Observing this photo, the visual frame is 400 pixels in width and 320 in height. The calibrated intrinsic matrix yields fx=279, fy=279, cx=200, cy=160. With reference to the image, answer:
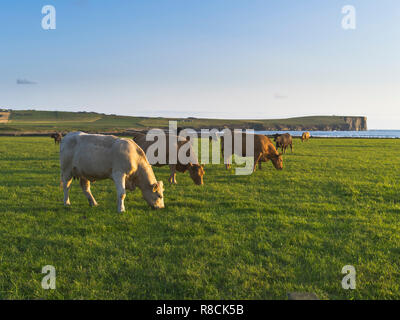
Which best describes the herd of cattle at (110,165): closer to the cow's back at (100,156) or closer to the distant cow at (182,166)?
the cow's back at (100,156)

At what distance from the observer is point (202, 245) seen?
587 centimetres

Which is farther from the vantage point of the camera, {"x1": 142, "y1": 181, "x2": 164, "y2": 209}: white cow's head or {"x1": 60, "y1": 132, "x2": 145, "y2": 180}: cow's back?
{"x1": 142, "y1": 181, "x2": 164, "y2": 209}: white cow's head

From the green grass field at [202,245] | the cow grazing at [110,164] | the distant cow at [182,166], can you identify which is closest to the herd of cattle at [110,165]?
the cow grazing at [110,164]

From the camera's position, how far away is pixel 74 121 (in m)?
183

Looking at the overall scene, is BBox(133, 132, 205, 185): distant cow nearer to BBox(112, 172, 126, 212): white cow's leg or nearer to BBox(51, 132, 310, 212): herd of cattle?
BBox(51, 132, 310, 212): herd of cattle

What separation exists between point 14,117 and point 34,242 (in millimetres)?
205347

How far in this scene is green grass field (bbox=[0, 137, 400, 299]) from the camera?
4297 mm

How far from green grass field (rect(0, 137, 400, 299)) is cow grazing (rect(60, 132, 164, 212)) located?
692 millimetres

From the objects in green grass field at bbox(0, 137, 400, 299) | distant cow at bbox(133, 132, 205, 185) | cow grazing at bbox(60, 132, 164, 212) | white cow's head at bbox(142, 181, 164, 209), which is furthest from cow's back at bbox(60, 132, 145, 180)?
distant cow at bbox(133, 132, 205, 185)

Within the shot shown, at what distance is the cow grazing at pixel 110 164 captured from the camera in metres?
8.27

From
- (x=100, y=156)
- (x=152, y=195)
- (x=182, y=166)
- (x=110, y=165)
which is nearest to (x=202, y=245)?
(x=152, y=195)

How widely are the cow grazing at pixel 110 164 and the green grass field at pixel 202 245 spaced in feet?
2.27
